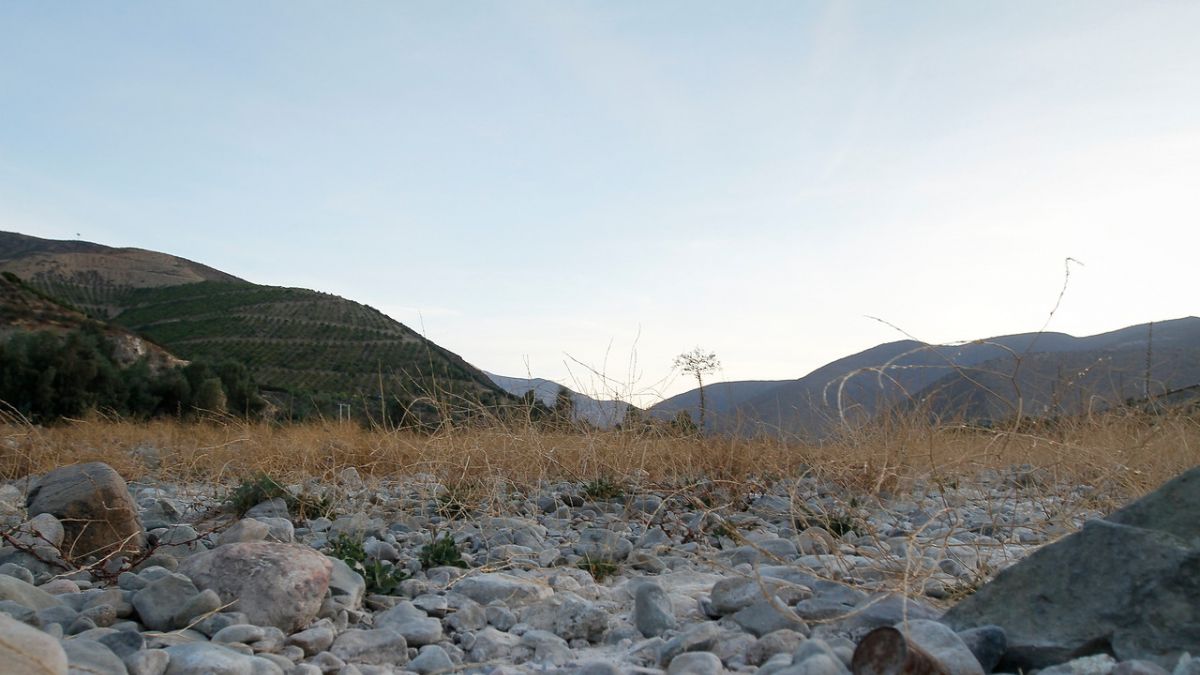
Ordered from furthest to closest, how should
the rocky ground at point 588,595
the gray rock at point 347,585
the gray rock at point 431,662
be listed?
the gray rock at point 347,585 → the gray rock at point 431,662 → the rocky ground at point 588,595

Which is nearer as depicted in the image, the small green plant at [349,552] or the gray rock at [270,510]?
the small green plant at [349,552]

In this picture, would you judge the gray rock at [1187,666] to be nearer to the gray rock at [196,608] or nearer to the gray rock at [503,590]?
the gray rock at [503,590]

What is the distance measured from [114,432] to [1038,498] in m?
8.79

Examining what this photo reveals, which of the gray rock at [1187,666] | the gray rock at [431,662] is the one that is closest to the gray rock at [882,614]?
the gray rock at [1187,666]

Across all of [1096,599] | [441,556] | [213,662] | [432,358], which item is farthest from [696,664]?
[432,358]

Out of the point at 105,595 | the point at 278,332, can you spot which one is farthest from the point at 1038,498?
the point at 278,332

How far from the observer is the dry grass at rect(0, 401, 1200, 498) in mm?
3877

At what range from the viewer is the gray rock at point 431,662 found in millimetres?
1972

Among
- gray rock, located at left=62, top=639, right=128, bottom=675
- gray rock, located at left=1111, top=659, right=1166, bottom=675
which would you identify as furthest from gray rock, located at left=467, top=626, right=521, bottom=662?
gray rock, located at left=1111, top=659, right=1166, bottom=675

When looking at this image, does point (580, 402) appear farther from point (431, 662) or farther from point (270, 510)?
point (431, 662)

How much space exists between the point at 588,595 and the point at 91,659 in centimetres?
141

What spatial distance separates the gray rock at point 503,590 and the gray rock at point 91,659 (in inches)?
42.6

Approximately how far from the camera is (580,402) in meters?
5.39

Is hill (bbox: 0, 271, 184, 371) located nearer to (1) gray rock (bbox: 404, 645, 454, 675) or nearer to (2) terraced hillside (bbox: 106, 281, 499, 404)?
(2) terraced hillside (bbox: 106, 281, 499, 404)
